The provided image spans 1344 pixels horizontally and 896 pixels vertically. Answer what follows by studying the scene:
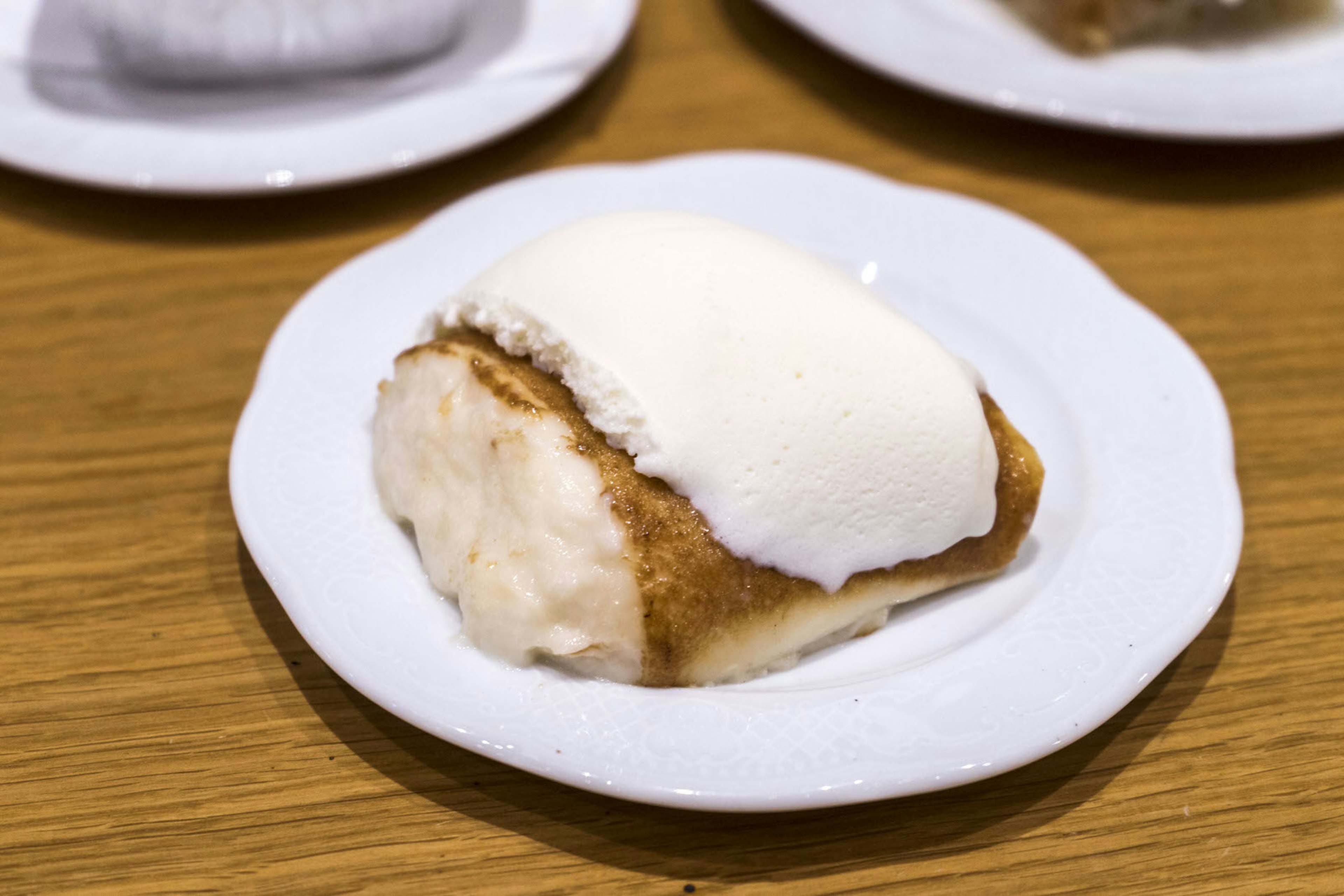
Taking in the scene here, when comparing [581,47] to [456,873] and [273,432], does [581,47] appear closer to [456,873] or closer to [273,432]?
[273,432]

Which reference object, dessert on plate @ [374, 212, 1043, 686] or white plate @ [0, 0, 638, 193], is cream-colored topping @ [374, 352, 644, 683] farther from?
white plate @ [0, 0, 638, 193]

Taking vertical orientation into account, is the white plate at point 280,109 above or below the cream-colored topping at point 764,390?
below

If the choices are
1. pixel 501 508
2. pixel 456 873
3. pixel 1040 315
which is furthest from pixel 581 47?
pixel 456 873

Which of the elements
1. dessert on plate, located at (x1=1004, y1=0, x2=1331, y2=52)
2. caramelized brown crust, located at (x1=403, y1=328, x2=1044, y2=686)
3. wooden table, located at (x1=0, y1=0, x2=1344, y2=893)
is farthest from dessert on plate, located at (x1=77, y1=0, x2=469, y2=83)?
dessert on plate, located at (x1=1004, y1=0, x2=1331, y2=52)

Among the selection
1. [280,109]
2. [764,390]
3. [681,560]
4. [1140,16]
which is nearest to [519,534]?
[681,560]

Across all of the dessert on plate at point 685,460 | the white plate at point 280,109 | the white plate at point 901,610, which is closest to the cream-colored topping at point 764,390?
the dessert on plate at point 685,460

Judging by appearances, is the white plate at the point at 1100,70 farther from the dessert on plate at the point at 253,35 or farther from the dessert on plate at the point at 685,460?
the dessert on plate at the point at 685,460

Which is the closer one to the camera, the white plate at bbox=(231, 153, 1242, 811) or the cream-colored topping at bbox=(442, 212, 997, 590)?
the white plate at bbox=(231, 153, 1242, 811)

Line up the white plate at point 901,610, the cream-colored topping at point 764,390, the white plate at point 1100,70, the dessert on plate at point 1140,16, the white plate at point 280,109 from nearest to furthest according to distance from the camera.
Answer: the white plate at point 901,610
the cream-colored topping at point 764,390
the white plate at point 280,109
the white plate at point 1100,70
the dessert on plate at point 1140,16
